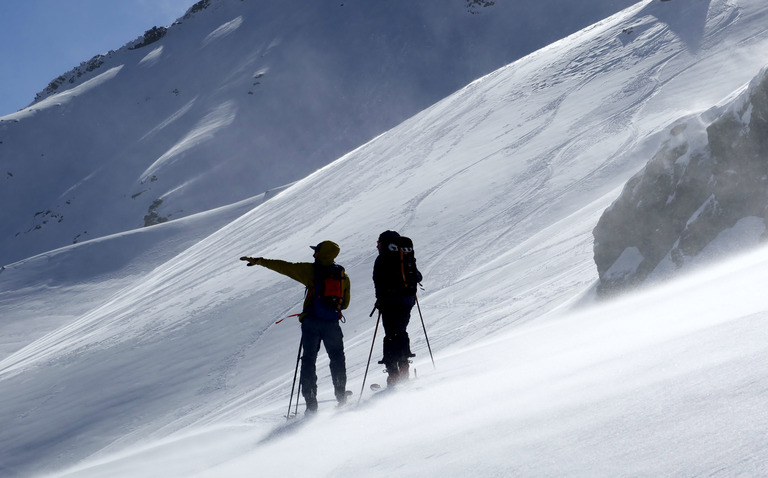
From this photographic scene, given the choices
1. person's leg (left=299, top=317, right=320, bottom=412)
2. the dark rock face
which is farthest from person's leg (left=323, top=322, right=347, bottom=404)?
the dark rock face

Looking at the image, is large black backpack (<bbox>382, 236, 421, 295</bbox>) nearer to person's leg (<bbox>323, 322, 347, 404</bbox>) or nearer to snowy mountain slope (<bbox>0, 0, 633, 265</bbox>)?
person's leg (<bbox>323, 322, 347, 404</bbox>)

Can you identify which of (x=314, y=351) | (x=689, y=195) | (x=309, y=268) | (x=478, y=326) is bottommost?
(x=478, y=326)

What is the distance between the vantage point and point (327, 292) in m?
6.45

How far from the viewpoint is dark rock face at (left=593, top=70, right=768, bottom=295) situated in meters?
7.59

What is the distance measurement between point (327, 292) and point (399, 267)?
2.44ft

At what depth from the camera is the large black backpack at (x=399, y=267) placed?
6.71 m

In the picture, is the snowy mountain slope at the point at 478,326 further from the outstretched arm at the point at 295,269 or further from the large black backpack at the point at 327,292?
the outstretched arm at the point at 295,269

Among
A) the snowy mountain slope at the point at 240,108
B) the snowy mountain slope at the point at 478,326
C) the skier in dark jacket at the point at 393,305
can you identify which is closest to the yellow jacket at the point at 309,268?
the skier in dark jacket at the point at 393,305

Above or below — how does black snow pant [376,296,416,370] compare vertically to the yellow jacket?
below

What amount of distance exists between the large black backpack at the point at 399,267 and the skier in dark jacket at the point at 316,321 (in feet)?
1.44

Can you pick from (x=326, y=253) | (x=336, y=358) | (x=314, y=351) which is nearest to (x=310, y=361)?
(x=314, y=351)

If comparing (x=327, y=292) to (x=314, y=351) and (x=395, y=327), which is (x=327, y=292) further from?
(x=395, y=327)

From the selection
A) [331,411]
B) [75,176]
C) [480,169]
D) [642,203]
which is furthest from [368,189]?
[75,176]

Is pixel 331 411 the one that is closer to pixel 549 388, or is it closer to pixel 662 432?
pixel 549 388
